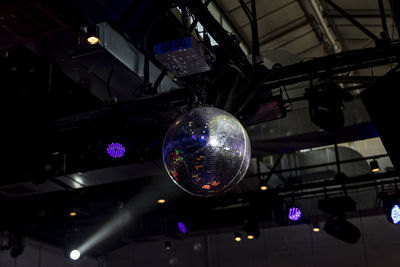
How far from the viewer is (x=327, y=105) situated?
15.7ft

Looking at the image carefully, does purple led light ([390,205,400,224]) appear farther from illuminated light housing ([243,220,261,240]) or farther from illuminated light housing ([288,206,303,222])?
illuminated light housing ([243,220,261,240])

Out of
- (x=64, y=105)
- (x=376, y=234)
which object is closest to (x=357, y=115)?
(x=64, y=105)

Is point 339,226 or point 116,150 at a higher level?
point 116,150

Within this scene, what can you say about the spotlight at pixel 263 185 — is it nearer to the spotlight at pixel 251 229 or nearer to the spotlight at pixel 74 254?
the spotlight at pixel 251 229

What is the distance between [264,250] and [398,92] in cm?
804

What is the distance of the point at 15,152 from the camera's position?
545cm

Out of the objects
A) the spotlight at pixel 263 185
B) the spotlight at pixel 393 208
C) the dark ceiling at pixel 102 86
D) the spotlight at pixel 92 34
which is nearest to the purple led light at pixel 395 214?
the spotlight at pixel 393 208

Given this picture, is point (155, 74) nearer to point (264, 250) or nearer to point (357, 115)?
point (357, 115)

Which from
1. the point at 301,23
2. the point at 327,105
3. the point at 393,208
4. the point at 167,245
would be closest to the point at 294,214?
the point at 393,208

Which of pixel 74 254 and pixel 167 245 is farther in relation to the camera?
pixel 167 245

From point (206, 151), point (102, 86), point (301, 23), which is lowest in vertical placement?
point (206, 151)

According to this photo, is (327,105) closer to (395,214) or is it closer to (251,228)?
(395,214)

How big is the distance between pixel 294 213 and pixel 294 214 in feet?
0.05

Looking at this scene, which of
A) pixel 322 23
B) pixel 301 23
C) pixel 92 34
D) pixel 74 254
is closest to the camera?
pixel 92 34
